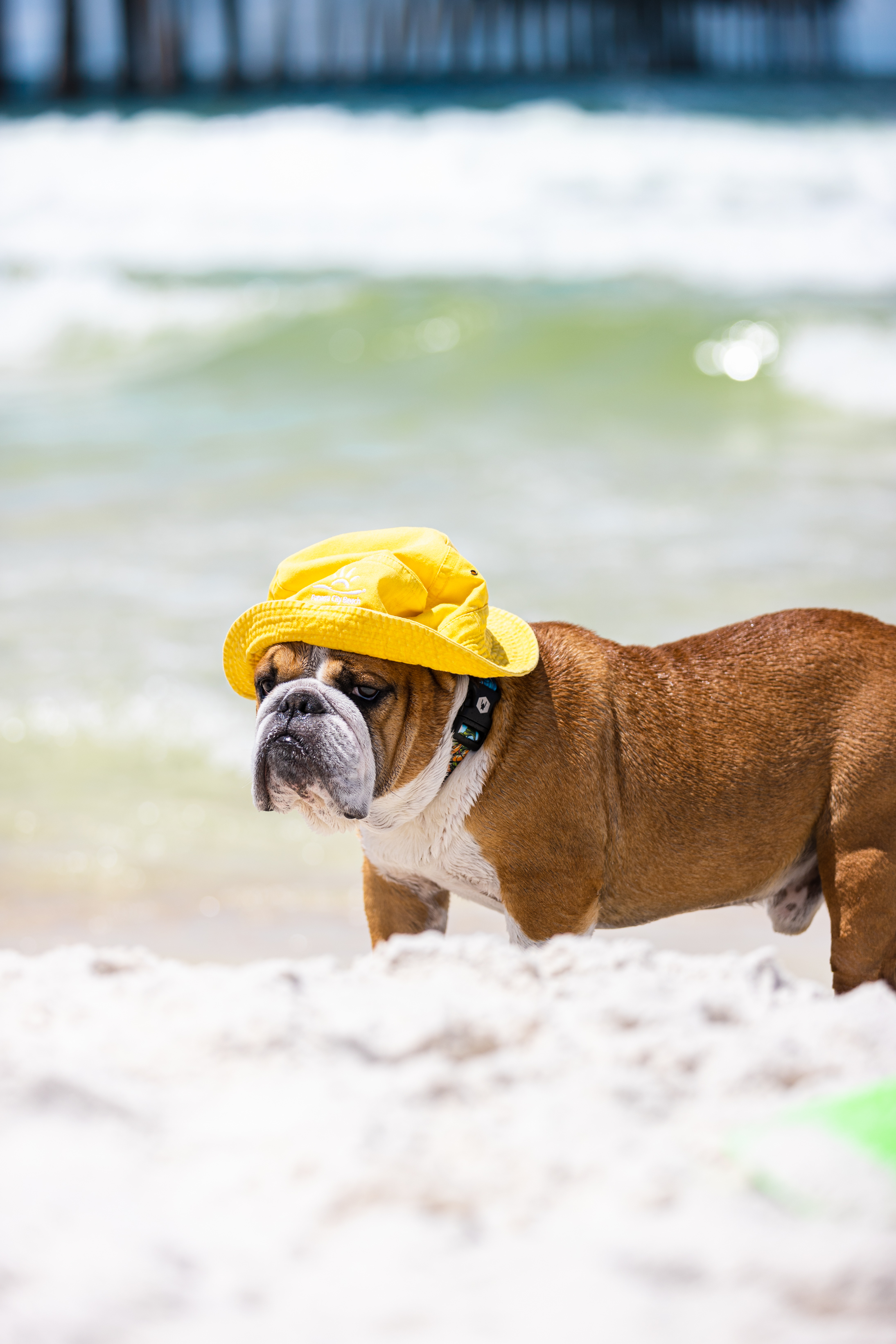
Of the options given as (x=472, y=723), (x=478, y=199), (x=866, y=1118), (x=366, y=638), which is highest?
(x=366, y=638)

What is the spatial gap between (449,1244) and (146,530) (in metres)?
7.73

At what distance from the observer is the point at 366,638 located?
299 cm

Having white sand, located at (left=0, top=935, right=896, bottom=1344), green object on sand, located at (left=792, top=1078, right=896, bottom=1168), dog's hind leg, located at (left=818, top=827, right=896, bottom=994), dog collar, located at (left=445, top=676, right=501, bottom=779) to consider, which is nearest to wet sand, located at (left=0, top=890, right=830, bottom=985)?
dog's hind leg, located at (left=818, top=827, right=896, bottom=994)

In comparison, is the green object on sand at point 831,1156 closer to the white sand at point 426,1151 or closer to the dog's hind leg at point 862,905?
the white sand at point 426,1151

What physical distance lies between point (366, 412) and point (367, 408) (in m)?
0.16

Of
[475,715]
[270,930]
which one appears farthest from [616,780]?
[270,930]

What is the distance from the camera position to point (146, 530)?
8.91 m

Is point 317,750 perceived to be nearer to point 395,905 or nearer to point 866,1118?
point 395,905

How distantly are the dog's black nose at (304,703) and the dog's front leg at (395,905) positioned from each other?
60 centimetres

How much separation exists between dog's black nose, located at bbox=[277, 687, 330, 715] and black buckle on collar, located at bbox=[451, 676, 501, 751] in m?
0.34

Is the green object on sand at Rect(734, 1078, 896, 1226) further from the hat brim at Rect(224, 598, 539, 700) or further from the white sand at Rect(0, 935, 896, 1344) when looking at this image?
the hat brim at Rect(224, 598, 539, 700)

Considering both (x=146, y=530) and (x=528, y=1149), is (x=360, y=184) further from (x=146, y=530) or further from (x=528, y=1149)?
(x=528, y=1149)

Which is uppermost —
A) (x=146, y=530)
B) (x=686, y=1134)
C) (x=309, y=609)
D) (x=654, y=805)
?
(x=309, y=609)

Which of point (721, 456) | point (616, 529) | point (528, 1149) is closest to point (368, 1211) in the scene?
point (528, 1149)
